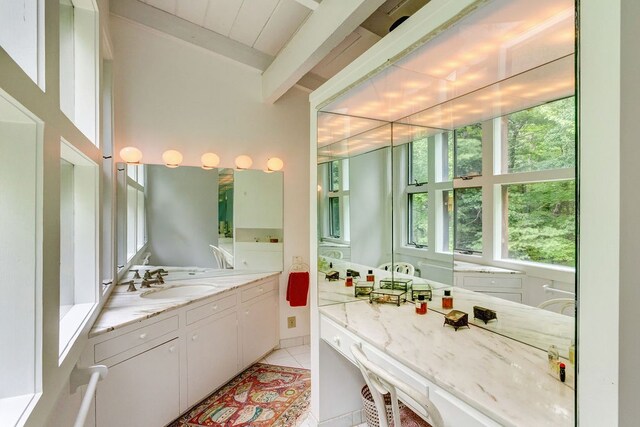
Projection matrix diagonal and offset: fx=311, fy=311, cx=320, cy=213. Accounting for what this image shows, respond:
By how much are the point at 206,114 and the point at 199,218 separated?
97 centimetres

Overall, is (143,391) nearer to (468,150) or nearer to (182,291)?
(182,291)

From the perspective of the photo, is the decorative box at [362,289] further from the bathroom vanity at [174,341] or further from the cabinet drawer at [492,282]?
the bathroom vanity at [174,341]

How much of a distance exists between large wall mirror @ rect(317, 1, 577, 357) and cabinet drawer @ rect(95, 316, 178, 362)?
1.00 metres

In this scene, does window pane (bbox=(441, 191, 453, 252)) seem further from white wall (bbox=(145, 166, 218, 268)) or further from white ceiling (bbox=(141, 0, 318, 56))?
white wall (bbox=(145, 166, 218, 268))

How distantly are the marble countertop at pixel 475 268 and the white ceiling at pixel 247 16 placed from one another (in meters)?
2.03

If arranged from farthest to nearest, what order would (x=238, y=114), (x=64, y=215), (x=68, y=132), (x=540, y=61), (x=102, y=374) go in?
(x=238, y=114) < (x=64, y=215) < (x=540, y=61) < (x=102, y=374) < (x=68, y=132)

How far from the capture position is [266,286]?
3055 mm

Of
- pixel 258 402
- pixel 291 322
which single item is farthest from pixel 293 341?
pixel 258 402

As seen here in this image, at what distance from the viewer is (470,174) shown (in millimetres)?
A: 1964

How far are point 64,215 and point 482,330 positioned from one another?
2.28 metres

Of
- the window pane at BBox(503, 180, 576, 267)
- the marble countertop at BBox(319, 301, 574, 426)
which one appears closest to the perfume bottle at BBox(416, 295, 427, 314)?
the marble countertop at BBox(319, 301, 574, 426)

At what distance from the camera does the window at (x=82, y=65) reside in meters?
1.68

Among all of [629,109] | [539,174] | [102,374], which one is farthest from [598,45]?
[102,374]

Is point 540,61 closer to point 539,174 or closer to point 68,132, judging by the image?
point 539,174
